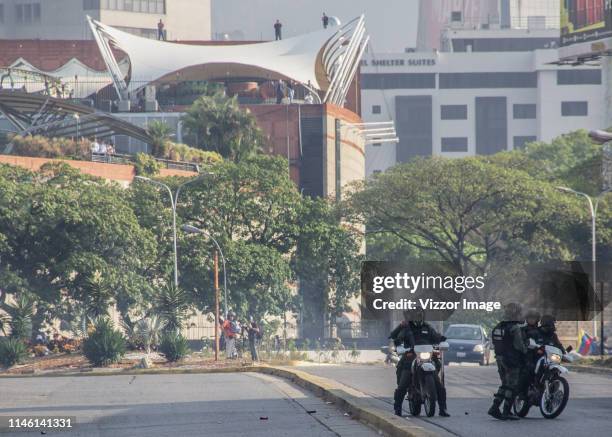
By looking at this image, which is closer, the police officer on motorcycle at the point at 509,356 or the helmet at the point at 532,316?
the police officer on motorcycle at the point at 509,356

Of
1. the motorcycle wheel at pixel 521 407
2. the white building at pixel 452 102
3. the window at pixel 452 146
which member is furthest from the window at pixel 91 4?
the motorcycle wheel at pixel 521 407

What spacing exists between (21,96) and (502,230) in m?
26.3

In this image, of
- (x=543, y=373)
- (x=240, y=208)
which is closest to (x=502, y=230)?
(x=240, y=208)

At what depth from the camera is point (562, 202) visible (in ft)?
228

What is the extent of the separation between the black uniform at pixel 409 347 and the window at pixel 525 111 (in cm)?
14542

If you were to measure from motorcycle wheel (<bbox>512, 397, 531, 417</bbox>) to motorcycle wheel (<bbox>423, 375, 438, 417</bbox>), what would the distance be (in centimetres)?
109

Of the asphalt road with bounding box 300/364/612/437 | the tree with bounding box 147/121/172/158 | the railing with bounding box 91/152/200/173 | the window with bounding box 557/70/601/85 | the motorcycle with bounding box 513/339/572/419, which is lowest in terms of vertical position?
the asphalt road with bounding box 300/364/612/437

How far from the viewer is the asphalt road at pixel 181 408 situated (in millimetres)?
17156

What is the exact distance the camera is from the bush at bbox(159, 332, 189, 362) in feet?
143

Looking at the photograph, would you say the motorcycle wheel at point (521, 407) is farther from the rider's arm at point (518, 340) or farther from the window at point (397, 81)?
the window at point (397, 81)

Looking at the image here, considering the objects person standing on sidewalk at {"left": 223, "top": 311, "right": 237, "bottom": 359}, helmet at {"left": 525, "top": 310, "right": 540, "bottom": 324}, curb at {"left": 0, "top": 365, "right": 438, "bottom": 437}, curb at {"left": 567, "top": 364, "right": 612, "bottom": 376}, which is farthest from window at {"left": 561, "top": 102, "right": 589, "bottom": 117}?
helmet at {"left": 525, "top": 310, "right": 540, "bottom": 324}

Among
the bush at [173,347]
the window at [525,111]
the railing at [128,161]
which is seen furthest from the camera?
the window at [525,111]

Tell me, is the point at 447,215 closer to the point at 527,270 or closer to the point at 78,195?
the point at 527,270

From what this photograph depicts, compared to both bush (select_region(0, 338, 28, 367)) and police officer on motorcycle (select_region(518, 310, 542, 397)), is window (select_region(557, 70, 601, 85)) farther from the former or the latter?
police officer on motorcycle (select_region(518, 310, 542, 397))
